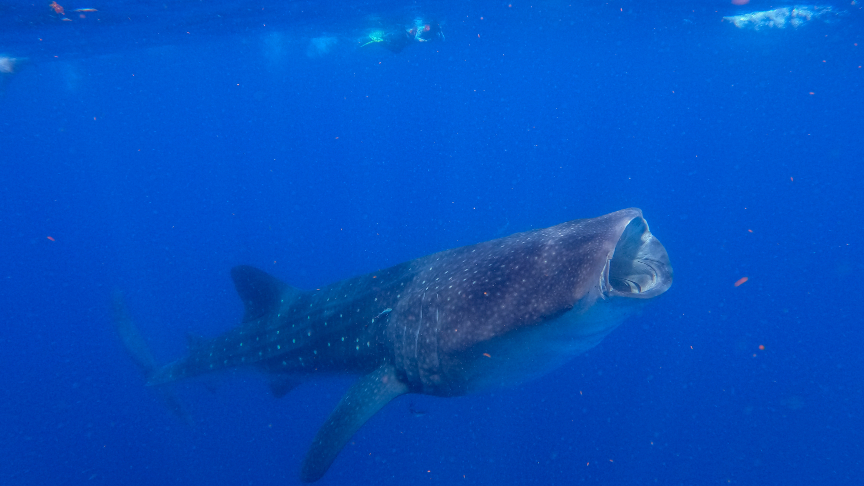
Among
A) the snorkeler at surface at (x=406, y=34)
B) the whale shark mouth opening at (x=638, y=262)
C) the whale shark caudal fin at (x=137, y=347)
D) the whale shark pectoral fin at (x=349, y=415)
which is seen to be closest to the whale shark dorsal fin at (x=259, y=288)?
the whale shark pectoral fin at (x=349, y=415)

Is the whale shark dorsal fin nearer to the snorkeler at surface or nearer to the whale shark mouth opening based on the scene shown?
the whale shark mouth opening

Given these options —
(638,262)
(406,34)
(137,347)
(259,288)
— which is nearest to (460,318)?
(638,262)

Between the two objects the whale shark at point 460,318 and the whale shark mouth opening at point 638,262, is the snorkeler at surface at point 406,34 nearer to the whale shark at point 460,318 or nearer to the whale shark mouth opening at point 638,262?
the whale shark at point 460,318

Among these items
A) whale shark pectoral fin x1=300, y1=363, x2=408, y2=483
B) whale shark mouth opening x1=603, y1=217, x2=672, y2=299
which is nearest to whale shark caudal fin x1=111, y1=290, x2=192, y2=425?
whale shark pectoral fin x1=300, y1=363, x2=408, y2=483

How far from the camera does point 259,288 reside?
572 centimetres

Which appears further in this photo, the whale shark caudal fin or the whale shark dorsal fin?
the whale shark caudal fin

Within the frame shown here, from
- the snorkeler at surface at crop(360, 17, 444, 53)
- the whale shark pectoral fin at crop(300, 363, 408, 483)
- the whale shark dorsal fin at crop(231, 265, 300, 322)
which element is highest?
the snorkeler at surface at crop(360, 17, 444, 53)

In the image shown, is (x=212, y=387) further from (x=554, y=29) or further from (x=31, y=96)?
(x=31, y=96)

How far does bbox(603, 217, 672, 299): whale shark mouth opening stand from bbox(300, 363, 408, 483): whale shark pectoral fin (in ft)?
7.35

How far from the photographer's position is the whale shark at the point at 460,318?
287 centimetres

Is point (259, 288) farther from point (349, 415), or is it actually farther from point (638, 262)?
point (638, 262)

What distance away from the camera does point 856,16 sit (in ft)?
54.6

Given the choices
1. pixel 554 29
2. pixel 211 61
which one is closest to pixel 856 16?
pixel 554 29

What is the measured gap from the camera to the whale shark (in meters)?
2.87
